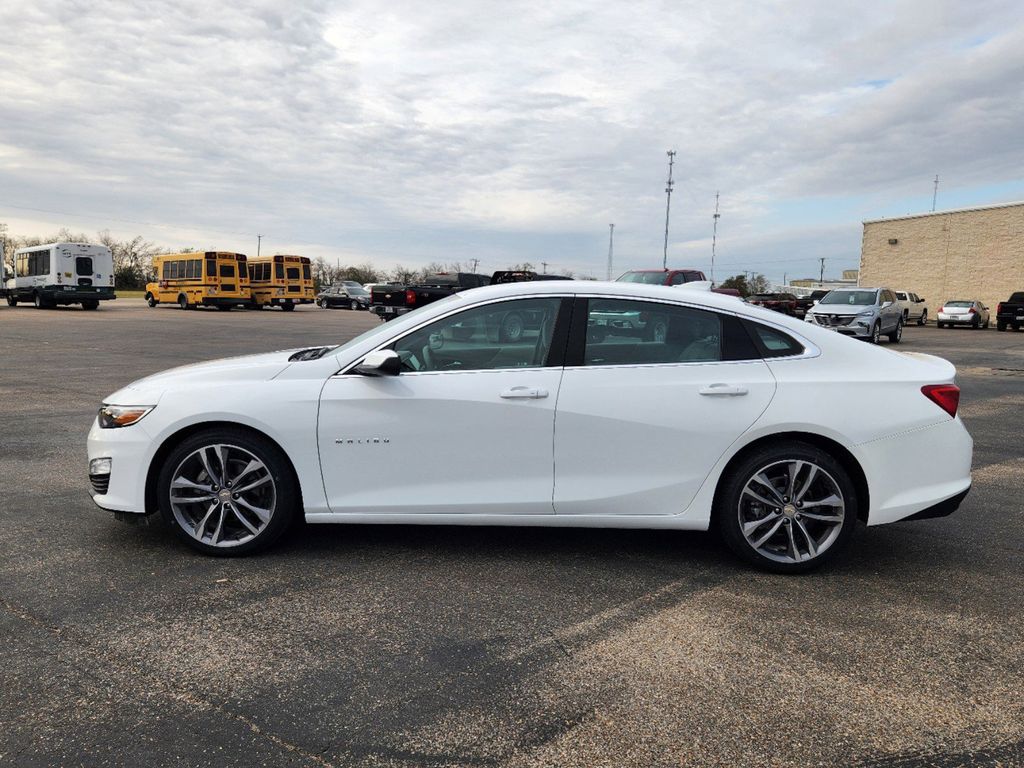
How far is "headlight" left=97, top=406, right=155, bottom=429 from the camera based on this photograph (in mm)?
4125

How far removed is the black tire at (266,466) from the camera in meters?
4.08

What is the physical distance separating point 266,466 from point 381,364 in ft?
2.77

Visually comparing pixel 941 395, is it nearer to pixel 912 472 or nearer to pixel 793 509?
pixel 912 472

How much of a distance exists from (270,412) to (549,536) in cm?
180

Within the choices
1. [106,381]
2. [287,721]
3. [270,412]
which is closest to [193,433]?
[270,412]

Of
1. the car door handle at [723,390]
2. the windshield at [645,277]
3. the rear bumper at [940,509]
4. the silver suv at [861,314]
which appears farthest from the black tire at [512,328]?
the windshield at [645,277]

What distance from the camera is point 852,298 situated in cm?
2266

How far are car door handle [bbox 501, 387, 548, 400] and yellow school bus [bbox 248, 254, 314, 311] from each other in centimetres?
3560

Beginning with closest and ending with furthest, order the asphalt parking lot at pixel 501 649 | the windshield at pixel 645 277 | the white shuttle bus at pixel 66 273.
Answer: the asphalt parking lot at pixel 501 649 < the windshield at pixel 645 277 < the white shuttle bus at pixel 66 273

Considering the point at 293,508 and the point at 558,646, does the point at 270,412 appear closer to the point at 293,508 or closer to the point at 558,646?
the point at 293,508

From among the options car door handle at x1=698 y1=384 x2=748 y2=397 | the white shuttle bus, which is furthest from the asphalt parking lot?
the white shuttle bus

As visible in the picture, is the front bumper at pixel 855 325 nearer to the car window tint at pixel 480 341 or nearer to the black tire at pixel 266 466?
the car window tint at pixel 480 341

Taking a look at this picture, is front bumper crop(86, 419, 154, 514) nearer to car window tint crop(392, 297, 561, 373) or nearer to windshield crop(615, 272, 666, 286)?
car window tint crop(392, 297, 561, 373)

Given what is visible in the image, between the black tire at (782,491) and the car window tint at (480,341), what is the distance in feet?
3.97
